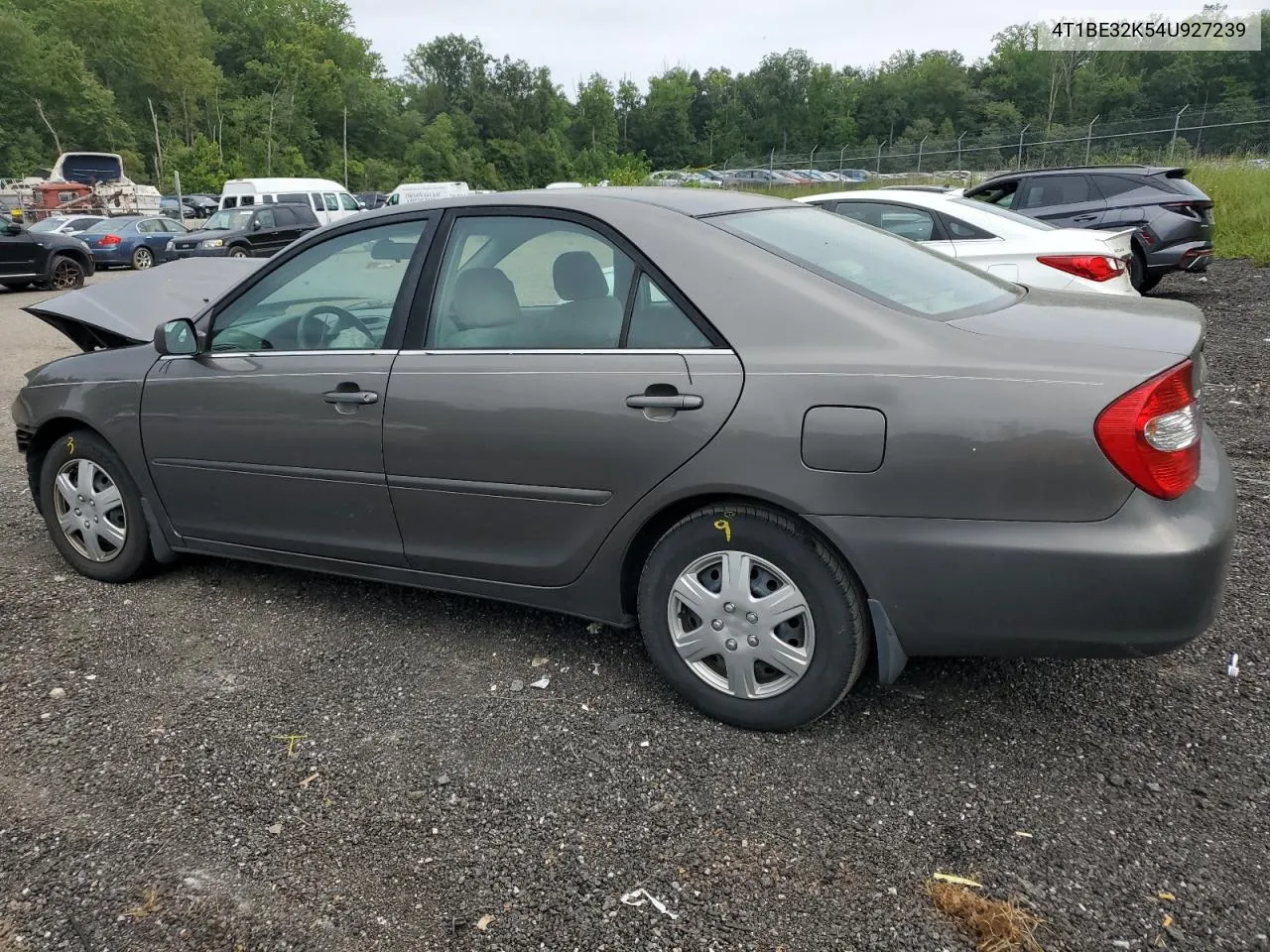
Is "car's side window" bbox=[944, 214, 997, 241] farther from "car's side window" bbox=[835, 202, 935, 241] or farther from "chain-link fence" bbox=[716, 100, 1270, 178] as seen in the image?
"chain-link fence" bbox=[716, 100, 1270, 178]

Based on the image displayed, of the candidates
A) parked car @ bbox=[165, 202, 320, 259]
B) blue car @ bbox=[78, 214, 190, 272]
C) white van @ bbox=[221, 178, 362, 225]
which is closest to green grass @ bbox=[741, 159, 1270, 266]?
parked car @ bbox=[165, 202, 320, 259]

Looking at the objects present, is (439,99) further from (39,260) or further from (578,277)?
(578,277)

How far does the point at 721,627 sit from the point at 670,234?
48.1 inches

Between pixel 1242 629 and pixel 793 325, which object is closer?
pixel 793 325

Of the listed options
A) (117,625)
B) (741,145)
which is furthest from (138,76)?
(117,625)

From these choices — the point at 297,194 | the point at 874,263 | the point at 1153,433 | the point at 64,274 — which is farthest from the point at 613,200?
the point at 297,194

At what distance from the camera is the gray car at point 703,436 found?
237 cm

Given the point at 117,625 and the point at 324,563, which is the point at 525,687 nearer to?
the point at 324,563

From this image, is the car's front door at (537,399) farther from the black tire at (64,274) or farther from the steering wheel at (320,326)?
the black tire at (64,274)

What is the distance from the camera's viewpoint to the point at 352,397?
129 inches

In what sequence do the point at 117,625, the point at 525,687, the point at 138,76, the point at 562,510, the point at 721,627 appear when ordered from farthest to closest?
the point at 138,76
the point at 117,625
the point at 525,687
the point at 562,510
the point at 721,627

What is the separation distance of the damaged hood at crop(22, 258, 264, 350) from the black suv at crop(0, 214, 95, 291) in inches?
531

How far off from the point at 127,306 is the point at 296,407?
5.34 ft

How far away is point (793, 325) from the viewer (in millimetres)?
2668
